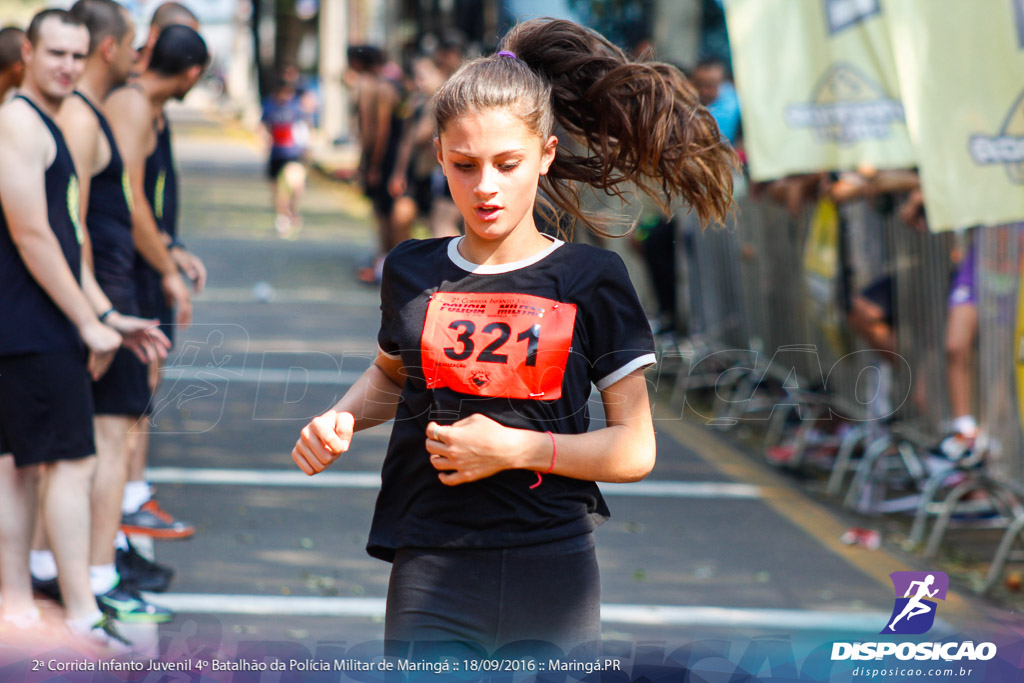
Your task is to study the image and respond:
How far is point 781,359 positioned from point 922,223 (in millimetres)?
2240

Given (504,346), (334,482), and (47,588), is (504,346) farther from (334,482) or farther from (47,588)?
(334,482)

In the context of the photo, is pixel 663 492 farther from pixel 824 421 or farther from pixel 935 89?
pixel 935 89

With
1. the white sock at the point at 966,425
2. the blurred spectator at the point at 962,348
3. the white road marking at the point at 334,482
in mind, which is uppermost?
the blurred spectator at the point at 962,348

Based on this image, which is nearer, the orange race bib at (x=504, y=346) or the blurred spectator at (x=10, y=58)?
the orange race bib at (x=504, y=346)

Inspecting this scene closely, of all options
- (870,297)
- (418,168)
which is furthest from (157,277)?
(418,168)

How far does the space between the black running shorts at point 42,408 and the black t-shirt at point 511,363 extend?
204 centimetres

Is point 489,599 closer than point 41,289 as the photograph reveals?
Yes

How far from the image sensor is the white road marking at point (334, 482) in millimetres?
6848

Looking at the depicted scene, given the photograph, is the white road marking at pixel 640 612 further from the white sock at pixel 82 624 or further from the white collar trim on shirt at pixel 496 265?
the white collar trim on shirt at pixel 496 265

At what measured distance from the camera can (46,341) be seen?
169 inches

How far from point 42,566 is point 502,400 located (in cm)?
296

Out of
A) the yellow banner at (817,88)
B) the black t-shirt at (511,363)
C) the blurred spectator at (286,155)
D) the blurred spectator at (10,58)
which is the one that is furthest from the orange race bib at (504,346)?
the blurred spectator at (286,155)

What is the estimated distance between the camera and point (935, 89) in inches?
218

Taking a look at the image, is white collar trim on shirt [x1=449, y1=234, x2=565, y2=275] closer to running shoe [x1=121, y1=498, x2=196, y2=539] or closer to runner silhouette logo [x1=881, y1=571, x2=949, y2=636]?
runner silhouette logo [x1=881, y1=571, x2=949, y2=636]
